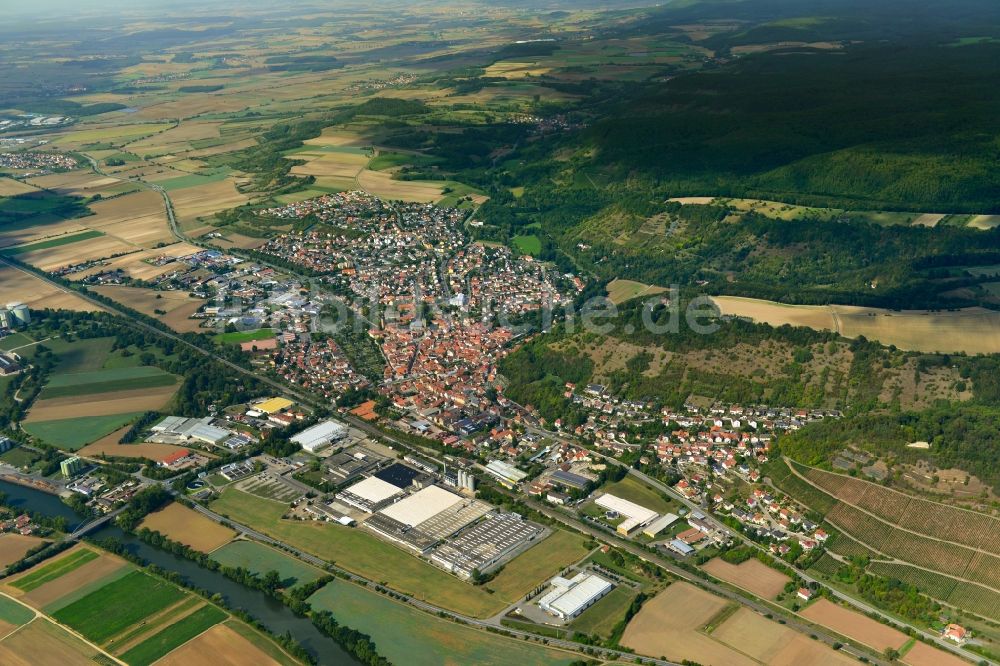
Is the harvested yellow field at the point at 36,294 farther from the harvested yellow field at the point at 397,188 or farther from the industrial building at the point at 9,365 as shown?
the harvested yellow field at the point at 397,188

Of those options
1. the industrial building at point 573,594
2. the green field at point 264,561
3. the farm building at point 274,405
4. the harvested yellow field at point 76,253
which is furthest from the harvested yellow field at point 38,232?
the industrial building at point 573,594

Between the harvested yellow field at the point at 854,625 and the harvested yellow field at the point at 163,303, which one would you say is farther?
the harvested yellow field at the point at 163,303

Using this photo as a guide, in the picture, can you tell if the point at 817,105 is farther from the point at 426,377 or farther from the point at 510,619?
the point at 510,619

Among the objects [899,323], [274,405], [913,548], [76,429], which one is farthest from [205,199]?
[913,548]

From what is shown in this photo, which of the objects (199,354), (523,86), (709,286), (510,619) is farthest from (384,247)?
(523,86)

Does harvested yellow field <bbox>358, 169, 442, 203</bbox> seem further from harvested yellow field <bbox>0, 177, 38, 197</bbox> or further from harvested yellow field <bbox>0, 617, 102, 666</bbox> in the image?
harvested yellow field <bbox>0, 617, 102, 666</bbox>

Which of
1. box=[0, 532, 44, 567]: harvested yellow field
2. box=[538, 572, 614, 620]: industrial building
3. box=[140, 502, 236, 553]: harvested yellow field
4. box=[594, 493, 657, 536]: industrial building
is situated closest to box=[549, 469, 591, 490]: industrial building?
box=[594, 493, 657, 536]: industrial building

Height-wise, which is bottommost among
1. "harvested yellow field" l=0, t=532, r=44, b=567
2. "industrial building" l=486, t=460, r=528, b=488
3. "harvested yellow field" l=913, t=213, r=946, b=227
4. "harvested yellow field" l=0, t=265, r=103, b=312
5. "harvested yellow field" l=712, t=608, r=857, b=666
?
"harvested yellow field" l=712, t=608, r=857, b=666
